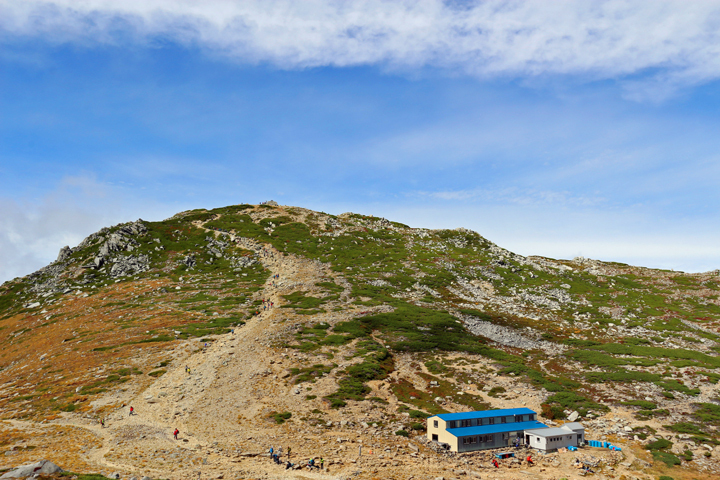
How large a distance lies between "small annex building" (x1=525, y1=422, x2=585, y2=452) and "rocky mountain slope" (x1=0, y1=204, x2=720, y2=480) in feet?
6.76

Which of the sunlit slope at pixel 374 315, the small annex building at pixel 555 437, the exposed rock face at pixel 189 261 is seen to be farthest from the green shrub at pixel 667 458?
the exposed rock face at pixel 189 261

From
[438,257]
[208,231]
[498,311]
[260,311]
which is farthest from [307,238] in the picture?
[498,311]

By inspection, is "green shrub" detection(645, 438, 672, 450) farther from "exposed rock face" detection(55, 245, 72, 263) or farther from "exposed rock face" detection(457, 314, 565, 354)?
"exposed rock face" detection(55, 245, 72, 263)

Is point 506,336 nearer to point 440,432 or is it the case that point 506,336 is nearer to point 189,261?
point 440,432

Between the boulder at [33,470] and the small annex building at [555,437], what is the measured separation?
49.0 metres

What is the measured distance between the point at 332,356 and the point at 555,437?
34.1 metres

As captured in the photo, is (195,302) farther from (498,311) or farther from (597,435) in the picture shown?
(597,435)

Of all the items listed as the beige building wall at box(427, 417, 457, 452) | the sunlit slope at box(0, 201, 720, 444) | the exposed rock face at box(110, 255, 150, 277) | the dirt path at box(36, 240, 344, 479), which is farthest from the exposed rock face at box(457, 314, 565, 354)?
the exposed rock face at box(110, 255, 150, 277)

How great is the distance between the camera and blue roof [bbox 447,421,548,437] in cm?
4337

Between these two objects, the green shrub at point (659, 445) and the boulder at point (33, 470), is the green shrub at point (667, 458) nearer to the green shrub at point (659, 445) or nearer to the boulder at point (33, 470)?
the green shrub at point (659, 445)

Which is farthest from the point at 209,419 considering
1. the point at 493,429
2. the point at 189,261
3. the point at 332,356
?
the point at 189,261

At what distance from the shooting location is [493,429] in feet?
149

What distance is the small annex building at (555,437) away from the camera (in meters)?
44.0

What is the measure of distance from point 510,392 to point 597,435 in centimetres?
1216
